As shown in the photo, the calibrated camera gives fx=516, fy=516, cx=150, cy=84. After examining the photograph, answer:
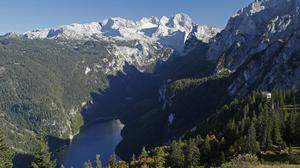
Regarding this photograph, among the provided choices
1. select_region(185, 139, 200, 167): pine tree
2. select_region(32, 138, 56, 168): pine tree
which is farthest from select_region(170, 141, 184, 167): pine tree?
select_region(32, 138, 56, 168): pine tree

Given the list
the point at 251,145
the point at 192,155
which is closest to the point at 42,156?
the point at 251,145

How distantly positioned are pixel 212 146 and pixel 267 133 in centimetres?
1799

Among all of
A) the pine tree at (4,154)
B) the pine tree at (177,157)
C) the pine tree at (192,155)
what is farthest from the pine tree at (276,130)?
the pine tree at (4,154)

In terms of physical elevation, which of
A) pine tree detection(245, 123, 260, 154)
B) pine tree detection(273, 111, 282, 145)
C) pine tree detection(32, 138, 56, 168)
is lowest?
pine tree detection(32, 138, 56, 168)

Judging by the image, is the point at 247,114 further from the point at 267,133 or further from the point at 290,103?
the point at 267,133

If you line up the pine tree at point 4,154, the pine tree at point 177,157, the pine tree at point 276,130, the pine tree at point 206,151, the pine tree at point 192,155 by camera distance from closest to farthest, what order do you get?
1. the pine tree at point 4,154
2. the pine tree at point 276,130
3. the pine tree at point 192,155
4. the pine tree at point 206,151
5. the pine tree at point 177,157

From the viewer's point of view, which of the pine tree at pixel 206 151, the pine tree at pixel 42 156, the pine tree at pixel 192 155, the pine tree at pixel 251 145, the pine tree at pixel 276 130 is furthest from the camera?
the pine tree at pixel 206 151

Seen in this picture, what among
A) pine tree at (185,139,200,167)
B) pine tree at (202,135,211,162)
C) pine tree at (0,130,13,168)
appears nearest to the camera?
pine tree at (0,130,13,168)

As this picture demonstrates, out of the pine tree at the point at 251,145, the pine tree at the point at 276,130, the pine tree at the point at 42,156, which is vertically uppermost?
the pine tree at the point at 276,130

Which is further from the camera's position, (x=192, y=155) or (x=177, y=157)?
(x=177, y=157)

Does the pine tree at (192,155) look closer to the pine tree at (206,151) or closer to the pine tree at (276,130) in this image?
the pine tree at (206,151)

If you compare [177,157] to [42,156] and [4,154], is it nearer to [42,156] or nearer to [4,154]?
[42,156]

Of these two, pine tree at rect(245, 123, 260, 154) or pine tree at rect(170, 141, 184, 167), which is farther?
pine tree at rect(170, 141, 184, 167)

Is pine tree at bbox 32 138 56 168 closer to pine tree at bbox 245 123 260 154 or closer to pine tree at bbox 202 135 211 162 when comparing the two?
pine tree at bbox 245 123 260 154
